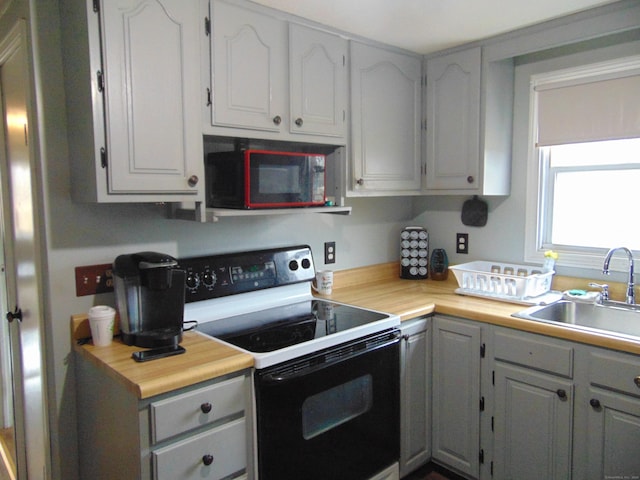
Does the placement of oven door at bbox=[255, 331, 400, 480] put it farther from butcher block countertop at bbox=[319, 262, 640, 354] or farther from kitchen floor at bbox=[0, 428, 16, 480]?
kitchen floor at bbox=[0, 428, 16, 480]

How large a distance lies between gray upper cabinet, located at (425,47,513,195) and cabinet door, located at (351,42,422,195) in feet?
0.29

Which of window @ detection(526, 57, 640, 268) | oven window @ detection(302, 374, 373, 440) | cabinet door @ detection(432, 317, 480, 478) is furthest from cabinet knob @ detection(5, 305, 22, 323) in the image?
window @ detection(526, 57, 640, 268)

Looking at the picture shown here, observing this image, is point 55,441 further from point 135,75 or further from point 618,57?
point 618,57

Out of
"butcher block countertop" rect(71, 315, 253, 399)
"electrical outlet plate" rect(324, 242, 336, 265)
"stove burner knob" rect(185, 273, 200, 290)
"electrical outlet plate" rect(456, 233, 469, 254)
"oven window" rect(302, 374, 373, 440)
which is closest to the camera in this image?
"butcher block countertop" rect(71, 315, 253, 399)

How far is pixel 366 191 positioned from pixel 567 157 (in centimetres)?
108

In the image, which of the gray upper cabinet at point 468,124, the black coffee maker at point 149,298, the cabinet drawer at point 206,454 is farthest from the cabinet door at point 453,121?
the cabinet drawer at point 206,454

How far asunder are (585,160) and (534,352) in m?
1.10

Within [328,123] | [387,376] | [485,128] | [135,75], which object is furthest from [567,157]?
[135,75]

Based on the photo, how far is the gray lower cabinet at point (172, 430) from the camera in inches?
56.4

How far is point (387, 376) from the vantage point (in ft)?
6.93

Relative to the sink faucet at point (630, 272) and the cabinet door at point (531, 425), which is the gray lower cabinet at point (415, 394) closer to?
the cabinet door at point (531, 425)

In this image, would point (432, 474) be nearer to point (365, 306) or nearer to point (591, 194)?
point (365, 306)

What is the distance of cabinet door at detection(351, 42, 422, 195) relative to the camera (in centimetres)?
243

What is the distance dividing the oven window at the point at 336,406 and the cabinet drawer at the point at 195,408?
29 centimetres
